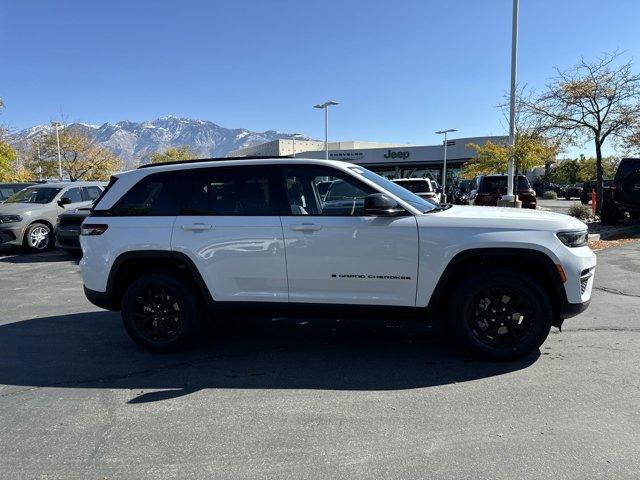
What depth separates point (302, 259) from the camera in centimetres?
443

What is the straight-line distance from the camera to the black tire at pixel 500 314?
4.25m

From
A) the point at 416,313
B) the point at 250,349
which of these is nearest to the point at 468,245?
the point at 416,313

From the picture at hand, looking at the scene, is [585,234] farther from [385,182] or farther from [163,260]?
[163,260]

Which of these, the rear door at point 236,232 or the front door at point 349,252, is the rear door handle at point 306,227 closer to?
the front door at point 349,252

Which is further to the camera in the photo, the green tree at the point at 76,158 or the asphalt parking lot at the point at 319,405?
the green tree at the point at 76,158

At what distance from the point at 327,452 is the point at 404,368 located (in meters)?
1.51

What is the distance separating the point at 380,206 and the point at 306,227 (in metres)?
0.71

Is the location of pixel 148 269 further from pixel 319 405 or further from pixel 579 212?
pixel 579 212

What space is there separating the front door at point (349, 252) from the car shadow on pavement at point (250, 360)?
2.10 feet

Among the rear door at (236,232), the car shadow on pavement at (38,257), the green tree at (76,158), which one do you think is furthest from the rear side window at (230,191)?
the green tree at (76,158)

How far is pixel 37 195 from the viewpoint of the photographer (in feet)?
41.7

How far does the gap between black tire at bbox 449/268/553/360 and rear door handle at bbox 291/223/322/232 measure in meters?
1.39

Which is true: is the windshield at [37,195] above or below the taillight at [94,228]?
above

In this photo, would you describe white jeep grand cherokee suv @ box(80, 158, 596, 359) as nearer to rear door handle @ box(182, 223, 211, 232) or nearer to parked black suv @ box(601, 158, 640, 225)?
rear door handle @ box(182, 223, 211, 232)
